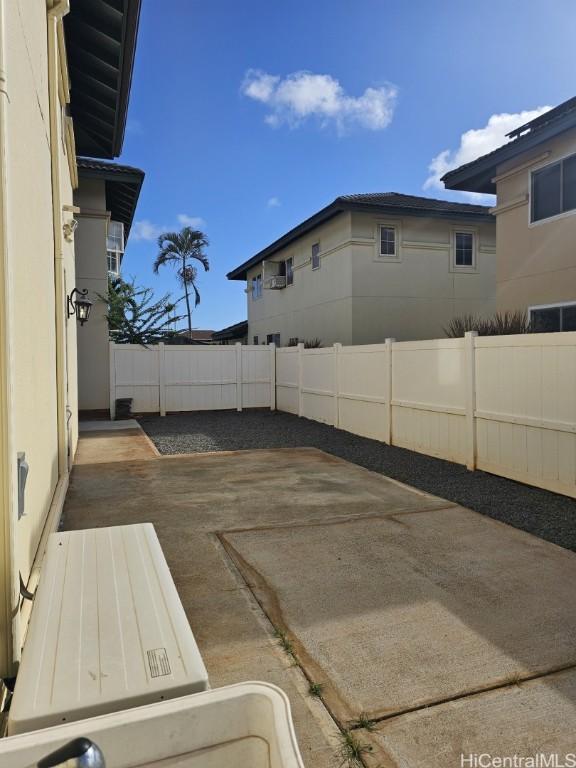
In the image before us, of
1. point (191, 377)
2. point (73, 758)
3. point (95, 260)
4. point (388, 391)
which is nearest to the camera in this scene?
point (73, 758)

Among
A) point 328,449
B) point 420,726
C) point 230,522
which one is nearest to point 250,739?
point 420,726

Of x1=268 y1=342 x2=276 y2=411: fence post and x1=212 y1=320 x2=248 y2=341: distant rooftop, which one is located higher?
x1=212 y1=320 x2=248 y2=341: distant rooftop

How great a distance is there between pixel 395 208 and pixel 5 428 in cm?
1480

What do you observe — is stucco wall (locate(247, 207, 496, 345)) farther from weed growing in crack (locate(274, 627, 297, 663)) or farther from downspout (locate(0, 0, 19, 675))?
downspout (locate(0, 0, 19, 675))

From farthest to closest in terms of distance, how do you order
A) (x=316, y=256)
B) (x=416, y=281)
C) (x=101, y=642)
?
(x=316, y=256) → (x=416, y=281) → (x=101, y=642)

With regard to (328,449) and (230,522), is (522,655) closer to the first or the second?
(230,522)

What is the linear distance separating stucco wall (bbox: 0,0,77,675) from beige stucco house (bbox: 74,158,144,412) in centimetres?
953

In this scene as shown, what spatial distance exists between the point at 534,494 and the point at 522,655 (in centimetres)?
359

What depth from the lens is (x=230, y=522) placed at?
16.7 ft

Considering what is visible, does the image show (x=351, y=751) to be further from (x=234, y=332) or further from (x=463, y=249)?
(x=234, y=332)

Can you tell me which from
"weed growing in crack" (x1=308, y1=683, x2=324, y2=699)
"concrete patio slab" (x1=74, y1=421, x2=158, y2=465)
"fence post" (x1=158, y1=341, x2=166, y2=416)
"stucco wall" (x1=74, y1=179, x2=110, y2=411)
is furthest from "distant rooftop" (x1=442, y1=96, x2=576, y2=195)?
"weed growing in crack" (x1=308, y1=683, x2=324, y2=699)

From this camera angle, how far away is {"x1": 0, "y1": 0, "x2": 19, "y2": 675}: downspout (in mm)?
1859

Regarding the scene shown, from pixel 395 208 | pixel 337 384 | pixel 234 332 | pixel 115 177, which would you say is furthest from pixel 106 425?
pixel 234 332

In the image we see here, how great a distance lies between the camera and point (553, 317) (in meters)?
10.3
